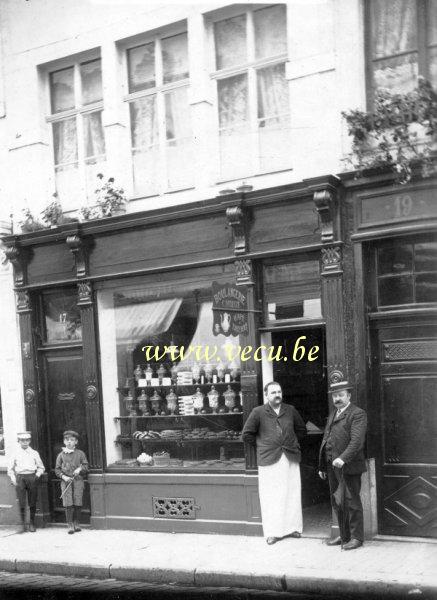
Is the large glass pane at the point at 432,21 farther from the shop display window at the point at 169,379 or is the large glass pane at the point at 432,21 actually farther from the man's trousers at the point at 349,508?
the man's trousers at the point at 349,508

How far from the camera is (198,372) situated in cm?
1097

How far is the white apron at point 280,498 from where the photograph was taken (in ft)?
31.4

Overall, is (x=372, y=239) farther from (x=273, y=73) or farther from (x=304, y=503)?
(x=304, y=503)

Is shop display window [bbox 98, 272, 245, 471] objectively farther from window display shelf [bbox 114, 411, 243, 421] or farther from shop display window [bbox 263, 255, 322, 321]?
shop display window [bbox 263, 255, 322, 321]

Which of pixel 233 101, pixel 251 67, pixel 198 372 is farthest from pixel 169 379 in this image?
pixel 251 67

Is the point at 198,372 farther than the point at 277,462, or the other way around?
the point at 198,372

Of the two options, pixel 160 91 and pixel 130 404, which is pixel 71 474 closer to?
pixel 130 404

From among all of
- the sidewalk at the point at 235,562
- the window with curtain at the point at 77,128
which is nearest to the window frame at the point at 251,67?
the window with curtain at the point at 77,128

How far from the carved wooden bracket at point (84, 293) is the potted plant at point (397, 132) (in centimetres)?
422

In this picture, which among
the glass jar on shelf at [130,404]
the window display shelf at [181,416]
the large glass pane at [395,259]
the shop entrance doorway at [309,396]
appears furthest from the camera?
the glass jar on shelf at [130,404]

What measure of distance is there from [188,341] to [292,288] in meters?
1.79

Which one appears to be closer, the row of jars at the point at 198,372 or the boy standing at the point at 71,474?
Result: the row of jars at the point at 198,372

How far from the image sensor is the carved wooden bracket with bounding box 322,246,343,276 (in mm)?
9422

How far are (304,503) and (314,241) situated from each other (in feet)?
11.9
